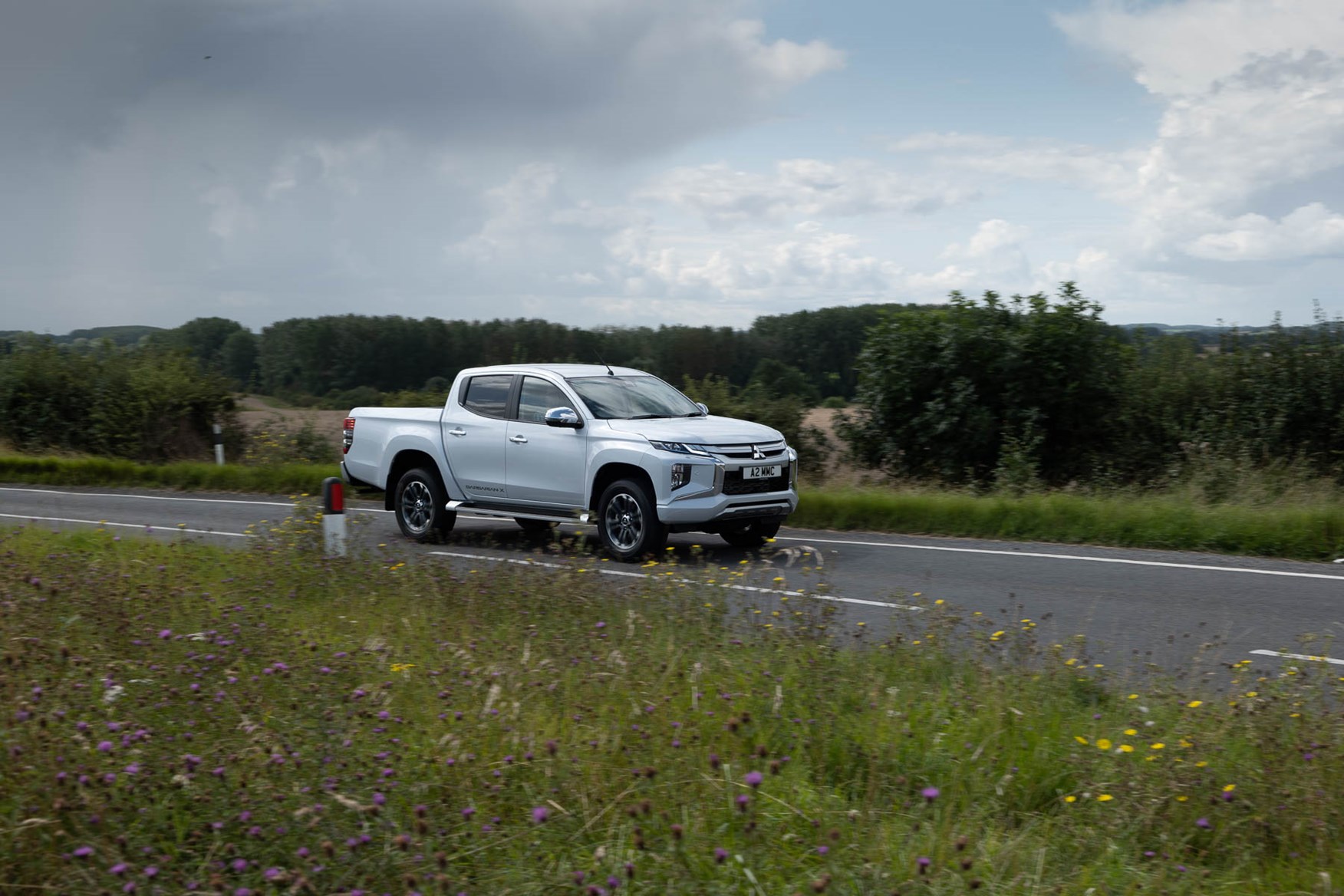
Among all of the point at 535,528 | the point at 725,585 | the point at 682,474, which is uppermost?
the point at 682,474

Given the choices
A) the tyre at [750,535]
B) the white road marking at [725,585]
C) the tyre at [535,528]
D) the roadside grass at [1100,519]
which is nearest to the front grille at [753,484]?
the tyre at [750,535]

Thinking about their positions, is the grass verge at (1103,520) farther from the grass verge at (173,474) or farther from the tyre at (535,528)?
the grass verge at (173,474)

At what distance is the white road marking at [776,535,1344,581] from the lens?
10.3m

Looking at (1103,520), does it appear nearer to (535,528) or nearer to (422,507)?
(535,528)

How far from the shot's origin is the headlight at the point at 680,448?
11172mm

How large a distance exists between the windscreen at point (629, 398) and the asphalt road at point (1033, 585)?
1.51 meters

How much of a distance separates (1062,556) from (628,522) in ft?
14.3

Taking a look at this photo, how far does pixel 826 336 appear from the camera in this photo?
31.2 m

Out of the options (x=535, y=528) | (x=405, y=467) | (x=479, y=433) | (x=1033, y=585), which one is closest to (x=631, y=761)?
(x=1033, y=585)

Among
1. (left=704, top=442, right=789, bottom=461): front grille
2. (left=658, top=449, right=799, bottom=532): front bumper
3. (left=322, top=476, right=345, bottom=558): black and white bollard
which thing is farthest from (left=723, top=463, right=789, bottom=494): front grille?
(left=322, top=476, right=345, bottom=558): black and white bollard

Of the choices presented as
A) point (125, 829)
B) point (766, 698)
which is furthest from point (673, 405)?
point (125, 829)

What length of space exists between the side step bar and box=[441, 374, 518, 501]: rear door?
0.39 feet

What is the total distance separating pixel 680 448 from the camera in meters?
11.2

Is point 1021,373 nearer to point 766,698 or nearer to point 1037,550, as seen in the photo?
point 1037,550
